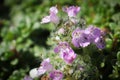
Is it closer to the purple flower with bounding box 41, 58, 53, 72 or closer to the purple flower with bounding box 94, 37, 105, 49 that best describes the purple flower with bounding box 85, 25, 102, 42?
the purple flower with bounding box 94, 37, 105, 49

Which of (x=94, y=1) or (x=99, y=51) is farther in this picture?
(x=94, y=1)

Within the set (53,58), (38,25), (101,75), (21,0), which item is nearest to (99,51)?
(101,75)

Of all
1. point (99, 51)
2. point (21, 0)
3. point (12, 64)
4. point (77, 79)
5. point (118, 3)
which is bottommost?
point (77, 79)

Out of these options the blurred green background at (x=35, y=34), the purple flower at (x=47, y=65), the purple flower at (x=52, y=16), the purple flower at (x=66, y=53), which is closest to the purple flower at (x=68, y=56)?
the purple flower at (x=66, y=53)

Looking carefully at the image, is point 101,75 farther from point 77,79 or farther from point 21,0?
point 21,0

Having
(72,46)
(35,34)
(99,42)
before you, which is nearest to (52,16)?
(72,46)

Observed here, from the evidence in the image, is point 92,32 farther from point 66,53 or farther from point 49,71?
point 49,71
